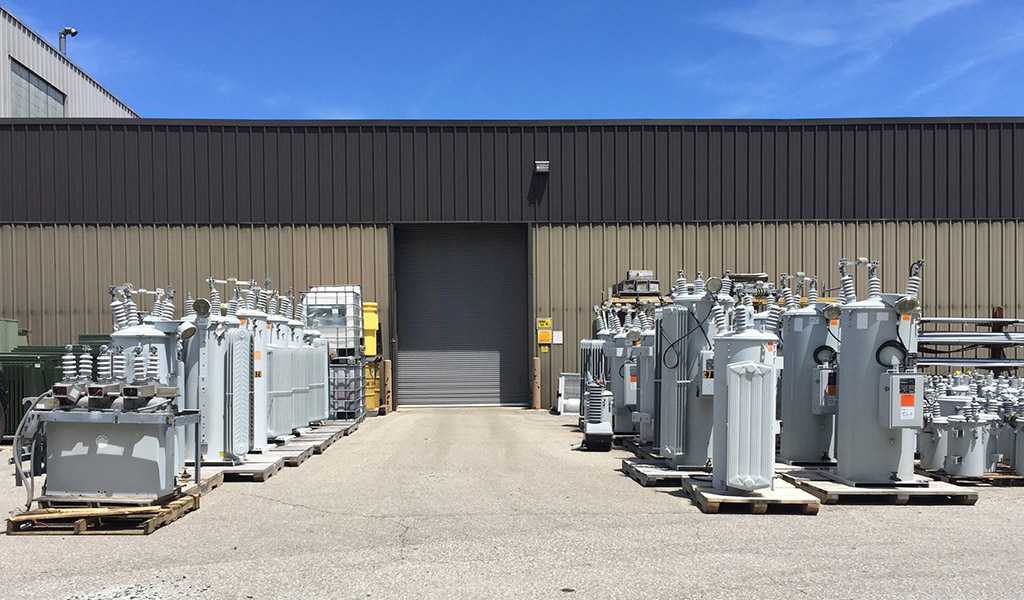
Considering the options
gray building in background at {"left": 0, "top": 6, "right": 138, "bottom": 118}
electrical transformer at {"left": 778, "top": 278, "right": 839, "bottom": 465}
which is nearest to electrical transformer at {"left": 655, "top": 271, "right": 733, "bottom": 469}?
electrical transformer at {"left": 778, "top": 278, "right": 839, "bottom": 465}

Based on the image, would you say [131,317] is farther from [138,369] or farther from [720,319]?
[720,319]

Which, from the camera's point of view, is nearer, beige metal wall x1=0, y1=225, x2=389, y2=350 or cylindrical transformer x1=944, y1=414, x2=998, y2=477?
cylindrical transformer x1=944, y1=414, x2=998, y2=477

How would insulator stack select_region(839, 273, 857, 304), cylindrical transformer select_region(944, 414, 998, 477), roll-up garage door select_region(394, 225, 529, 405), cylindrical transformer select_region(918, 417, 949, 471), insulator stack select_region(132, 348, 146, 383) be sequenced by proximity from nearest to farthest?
insulator stack select_region(132, 348, 146, 383) → insulator stack select_region(839, 273, 857, 304) → cylindrical transformer select_region(944, 414, 998, 477) → cylindrical transformer select_region(918, 417, 949, 471) → roll-up garage door select_region(394, 225, 529, 405)

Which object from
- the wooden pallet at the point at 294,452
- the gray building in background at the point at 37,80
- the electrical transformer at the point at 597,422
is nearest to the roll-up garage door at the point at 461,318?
the electrical transformer at the point at 597,422

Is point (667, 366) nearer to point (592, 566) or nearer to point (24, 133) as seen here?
point (592, 566)

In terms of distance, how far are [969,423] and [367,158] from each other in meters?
17.1

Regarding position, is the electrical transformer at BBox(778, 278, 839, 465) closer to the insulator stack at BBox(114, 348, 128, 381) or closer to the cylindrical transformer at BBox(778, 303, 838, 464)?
the cylindrical transformer at BBox(778, 303, 838, 464)

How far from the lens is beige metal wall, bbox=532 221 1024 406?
23422 millimetres

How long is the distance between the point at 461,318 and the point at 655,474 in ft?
47.8

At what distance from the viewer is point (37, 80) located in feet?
93.5

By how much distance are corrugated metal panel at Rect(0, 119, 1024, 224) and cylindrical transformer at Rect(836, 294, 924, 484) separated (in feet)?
46.1

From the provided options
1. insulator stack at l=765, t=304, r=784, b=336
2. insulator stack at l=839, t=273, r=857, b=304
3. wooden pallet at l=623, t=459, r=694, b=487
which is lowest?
wooden pallet at l=623, t=459, r=694, b=487

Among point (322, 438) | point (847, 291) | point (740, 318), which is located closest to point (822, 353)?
point (847, 291)

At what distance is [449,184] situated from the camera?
77.9 ft
